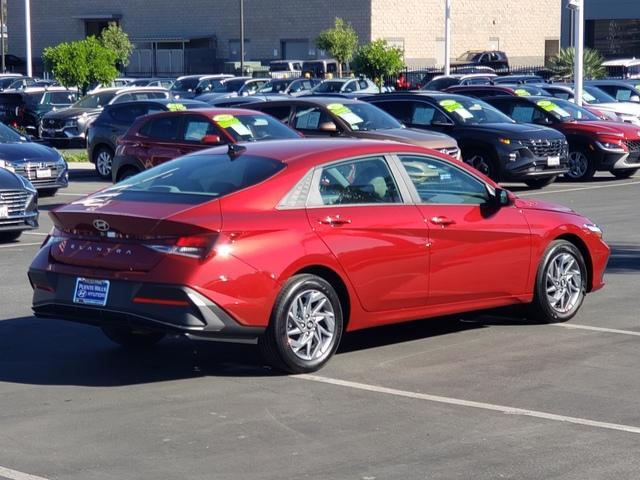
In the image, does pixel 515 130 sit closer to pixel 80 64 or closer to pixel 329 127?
pixel 329 127

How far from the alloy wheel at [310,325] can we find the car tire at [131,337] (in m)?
1.37

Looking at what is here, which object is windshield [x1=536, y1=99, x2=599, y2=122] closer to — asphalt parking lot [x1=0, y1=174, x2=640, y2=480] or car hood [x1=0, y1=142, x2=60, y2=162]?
car hood [x1=0, y1=142, x2=60, y2=162]

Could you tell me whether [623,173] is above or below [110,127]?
below

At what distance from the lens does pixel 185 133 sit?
19625 millimetres

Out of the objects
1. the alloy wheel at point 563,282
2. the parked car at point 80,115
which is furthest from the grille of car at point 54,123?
the alloy wheel at point 563,282

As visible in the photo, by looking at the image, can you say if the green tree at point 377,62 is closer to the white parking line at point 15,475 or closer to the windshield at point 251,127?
the windshield at point 251,127

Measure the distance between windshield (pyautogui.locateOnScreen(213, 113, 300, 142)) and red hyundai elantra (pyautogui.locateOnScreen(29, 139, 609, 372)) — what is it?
9.66 meters

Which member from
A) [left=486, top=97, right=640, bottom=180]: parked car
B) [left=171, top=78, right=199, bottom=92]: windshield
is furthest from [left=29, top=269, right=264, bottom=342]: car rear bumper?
[left=171, top=78, right=199, bottom=92]: windshield

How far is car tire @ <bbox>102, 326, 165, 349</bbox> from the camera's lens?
9055mm

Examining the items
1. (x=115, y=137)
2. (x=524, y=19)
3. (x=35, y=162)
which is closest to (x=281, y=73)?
(x=524, y=19)

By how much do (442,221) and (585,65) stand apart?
39391 millimetres

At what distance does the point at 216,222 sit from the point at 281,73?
5230cm

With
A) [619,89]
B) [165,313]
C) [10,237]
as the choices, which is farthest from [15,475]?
[619,89]

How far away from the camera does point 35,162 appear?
20.5 meters
